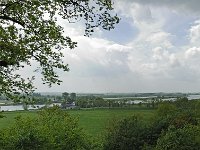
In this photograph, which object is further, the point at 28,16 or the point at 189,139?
the point at 189,139

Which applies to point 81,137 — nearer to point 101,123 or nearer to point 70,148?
point 70,148

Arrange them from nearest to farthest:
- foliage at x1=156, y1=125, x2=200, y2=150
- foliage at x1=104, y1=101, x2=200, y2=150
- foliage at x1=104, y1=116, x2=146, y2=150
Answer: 1. foliage at x1=156, y1=125, x2=200, y2=150
2. foliage at x1=104, y1=101, x2=200, y2=150
3. foliage at x1=104, y1=116, x2=146, y2=150

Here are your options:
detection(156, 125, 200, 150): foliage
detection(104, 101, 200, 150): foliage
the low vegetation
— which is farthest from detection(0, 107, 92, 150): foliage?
detection(156, 125, 200, 150): foliage

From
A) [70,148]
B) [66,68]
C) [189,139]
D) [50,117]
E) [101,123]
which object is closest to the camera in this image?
[66,68]

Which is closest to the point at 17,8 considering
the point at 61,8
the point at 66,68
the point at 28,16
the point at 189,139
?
the point at 28,16

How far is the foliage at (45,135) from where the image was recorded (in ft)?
158

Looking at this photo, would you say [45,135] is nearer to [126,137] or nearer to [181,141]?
[126,137]

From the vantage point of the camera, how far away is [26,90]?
36.9 ft

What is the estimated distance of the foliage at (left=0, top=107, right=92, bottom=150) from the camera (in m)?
48.2

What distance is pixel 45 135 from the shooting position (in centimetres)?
5044

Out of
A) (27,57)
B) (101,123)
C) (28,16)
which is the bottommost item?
(101,123)

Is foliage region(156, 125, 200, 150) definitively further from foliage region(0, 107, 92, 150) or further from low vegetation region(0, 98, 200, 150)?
foliage region(0, 107, 92, 150)

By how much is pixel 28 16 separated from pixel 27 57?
48.7 inches

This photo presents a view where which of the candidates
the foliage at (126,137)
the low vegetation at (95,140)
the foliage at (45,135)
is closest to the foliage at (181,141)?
the low vegetation at (95,140)
